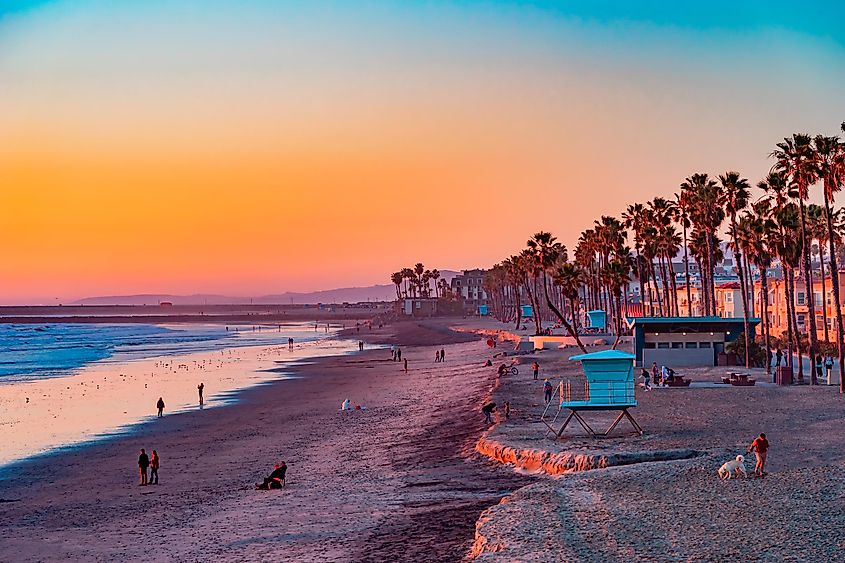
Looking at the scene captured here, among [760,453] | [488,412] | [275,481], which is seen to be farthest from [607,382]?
[275,481]

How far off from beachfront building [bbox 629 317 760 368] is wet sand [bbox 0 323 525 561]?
1066 cm

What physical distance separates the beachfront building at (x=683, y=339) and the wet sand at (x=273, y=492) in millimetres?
10662

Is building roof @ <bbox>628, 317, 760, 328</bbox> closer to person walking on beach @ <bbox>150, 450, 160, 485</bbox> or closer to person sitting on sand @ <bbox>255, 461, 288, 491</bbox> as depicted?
person sitting on sand @ <bbox>255, 461, 288, 491</bbox>

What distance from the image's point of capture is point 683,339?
5100 cm

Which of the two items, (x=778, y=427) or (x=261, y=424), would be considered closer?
(x=778, y=427)

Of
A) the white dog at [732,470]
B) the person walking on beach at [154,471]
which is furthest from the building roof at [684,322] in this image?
the white dog at [732,470]

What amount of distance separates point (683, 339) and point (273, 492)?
32.5 meters

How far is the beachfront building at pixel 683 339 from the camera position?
165 feet

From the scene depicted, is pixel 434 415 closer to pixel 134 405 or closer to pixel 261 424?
pixel 261 424

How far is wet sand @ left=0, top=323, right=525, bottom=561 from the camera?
1872cm

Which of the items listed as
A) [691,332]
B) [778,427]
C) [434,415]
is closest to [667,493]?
[778,427]

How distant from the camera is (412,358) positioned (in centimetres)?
8481

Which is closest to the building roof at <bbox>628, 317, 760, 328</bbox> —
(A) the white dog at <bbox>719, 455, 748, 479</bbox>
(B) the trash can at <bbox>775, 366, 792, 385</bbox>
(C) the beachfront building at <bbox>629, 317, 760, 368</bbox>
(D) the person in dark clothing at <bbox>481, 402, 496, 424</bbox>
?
(C) the beachfront building at <bbox>629, 317, 760, 368</bbox>

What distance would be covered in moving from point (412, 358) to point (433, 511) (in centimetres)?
6473
